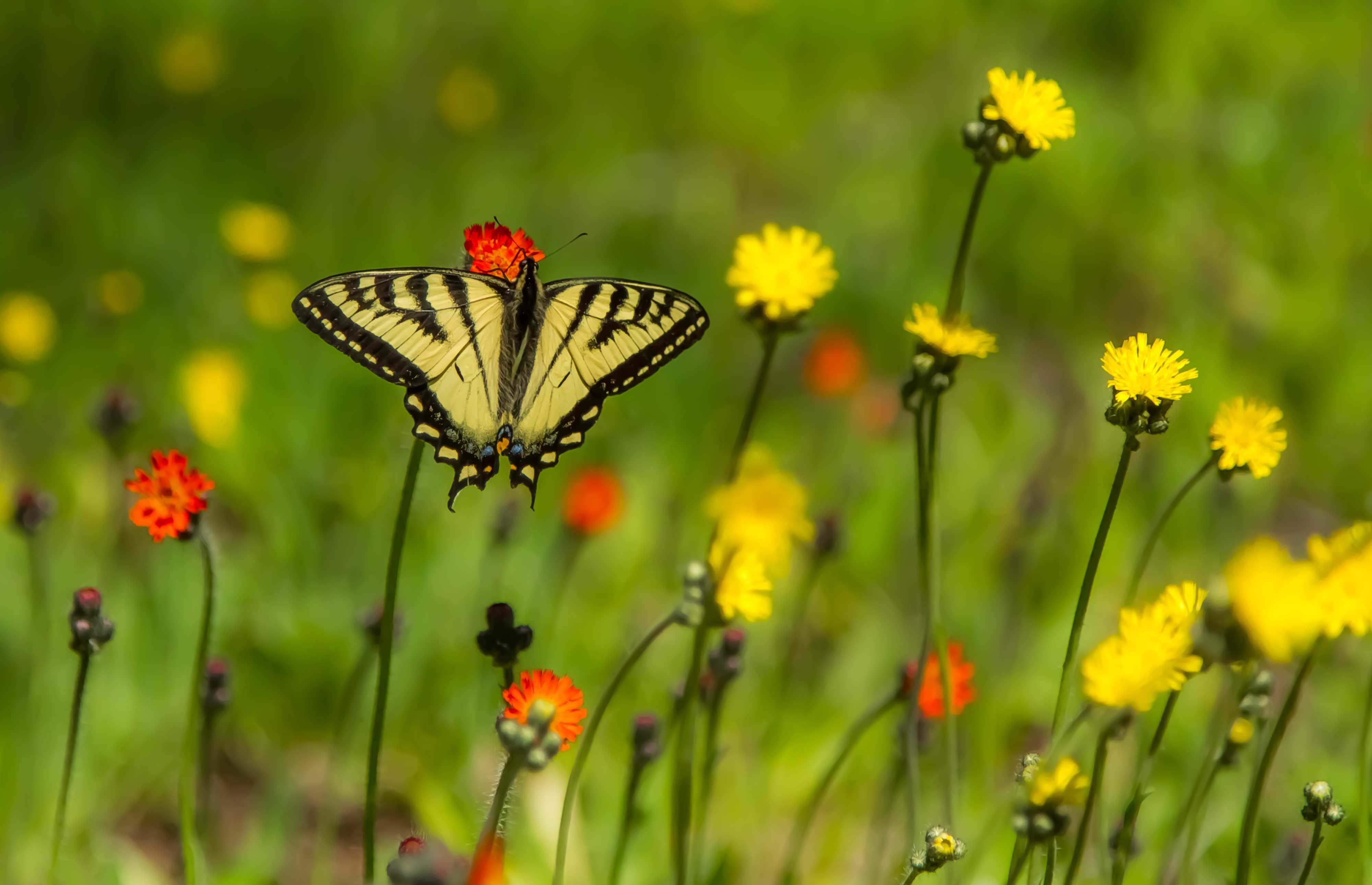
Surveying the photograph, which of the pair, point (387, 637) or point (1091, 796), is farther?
point (387, 637)

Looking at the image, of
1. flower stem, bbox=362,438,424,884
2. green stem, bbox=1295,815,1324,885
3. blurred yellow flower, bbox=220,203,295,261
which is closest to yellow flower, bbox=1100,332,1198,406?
green stem, bbox=1295,815,1324,885

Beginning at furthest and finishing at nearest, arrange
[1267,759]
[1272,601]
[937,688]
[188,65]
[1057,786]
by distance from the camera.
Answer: [188,65]
[937,688]
[1267,759]
[1057,786]
[1272,601]

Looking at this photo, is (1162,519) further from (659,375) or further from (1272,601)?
(659,375)

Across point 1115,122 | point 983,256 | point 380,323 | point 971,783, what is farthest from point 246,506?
point 1115,122

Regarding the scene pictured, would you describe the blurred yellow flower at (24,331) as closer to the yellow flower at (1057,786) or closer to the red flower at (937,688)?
the red flower at (937,688)

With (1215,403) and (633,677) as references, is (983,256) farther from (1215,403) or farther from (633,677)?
(633,677)

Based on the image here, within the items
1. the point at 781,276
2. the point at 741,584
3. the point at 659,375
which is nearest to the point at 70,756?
the point at 741,584
